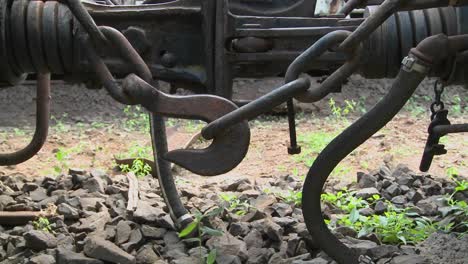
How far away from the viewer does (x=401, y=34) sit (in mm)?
2221

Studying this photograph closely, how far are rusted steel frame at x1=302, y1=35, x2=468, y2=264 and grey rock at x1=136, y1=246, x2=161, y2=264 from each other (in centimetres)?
63

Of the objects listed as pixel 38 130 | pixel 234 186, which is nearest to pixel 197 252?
pixel 38 130

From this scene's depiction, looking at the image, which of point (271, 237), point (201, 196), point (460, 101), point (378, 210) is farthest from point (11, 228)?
point (460, 101)

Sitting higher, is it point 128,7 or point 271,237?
point 128,7

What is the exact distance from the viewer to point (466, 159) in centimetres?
465

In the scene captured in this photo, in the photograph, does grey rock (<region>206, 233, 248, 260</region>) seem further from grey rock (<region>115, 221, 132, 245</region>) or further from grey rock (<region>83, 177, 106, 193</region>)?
grey rock (<region>83, 177, 106, 193</region>)

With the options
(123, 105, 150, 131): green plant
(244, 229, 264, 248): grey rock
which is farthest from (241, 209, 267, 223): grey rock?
(123, 105, 150, 131): green plant

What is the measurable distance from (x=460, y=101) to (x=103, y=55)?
5.67 meters

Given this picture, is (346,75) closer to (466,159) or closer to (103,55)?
(103,55)

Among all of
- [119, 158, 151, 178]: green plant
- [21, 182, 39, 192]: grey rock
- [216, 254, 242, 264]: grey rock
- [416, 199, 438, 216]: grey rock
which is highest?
[216, 254, 242, 264]: grey rock

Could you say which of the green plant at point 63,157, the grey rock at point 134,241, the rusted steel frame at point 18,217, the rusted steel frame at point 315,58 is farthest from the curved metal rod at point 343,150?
the green plant at point 63,157

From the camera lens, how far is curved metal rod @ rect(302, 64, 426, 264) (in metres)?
1.92

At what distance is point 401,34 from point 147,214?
1.17 meters

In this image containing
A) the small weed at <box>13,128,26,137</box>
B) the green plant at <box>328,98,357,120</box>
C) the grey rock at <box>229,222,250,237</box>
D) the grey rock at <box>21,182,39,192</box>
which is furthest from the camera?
the green plant at <box>328,98,357,120</box>
